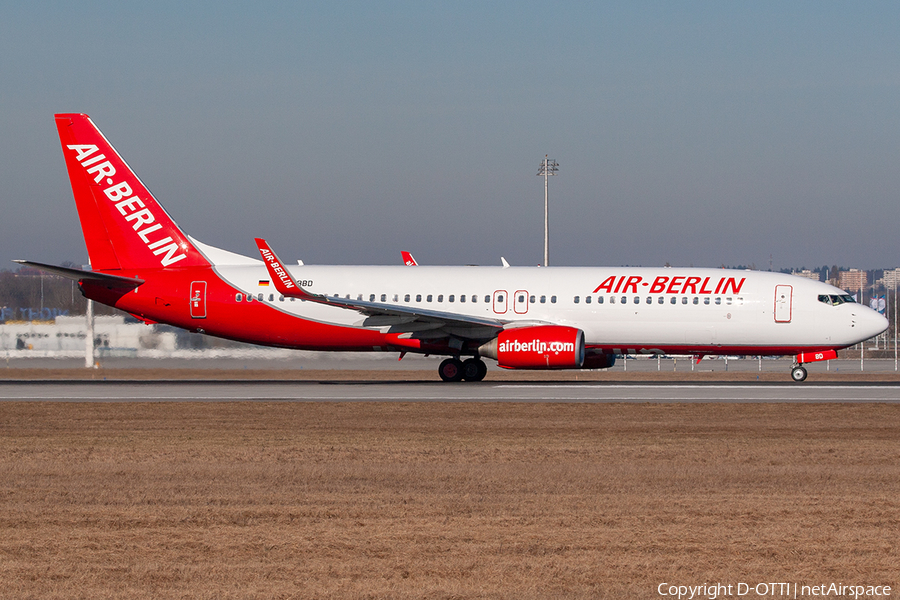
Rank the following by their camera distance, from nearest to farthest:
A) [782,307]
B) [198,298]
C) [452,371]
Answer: [782,307], [452,371], [198,298]

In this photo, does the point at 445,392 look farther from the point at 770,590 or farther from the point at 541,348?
the point at 770,590

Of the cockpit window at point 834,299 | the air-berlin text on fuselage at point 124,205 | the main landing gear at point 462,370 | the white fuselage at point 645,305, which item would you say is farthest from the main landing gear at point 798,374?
the air-berlin text on fuselage at point 124,205

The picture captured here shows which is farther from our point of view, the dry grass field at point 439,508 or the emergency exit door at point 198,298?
the emergency exit door at point 198,298

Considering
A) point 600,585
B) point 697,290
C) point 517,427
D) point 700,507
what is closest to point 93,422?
point 517,427

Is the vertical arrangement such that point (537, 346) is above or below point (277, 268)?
below

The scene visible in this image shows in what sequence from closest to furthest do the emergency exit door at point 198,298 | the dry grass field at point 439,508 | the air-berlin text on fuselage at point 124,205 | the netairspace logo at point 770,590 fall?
the netairspace logo at point 770,590 → the dry grass field at point 439,508 → the emergency exit door at point 198,298 → the air-berlin text on fuselage at point 124,205

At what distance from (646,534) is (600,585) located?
172 centimetres

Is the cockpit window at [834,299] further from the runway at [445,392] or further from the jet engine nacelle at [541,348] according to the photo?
the jet engine nacelle at [541,348]

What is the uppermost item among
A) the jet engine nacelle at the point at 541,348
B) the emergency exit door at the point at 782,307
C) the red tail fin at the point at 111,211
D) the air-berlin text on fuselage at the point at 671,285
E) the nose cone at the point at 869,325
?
the red tail fin at the point at 111,211

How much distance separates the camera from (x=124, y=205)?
3334 cm

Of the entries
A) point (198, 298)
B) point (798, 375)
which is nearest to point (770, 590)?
point (798, 375)

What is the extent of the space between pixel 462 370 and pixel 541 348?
3937mm

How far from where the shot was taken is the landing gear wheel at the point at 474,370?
3241 centimetres

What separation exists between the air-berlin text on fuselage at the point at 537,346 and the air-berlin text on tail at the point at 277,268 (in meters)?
6.47
